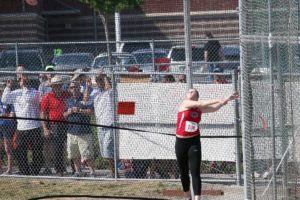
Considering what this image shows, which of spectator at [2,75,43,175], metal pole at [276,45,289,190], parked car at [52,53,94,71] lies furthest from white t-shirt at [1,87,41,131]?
parked car at [52,53,94,71]

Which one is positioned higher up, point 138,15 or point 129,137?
point 138,15

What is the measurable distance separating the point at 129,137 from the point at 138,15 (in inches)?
776

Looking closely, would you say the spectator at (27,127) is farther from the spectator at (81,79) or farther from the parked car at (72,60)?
the parked car at (72,60)

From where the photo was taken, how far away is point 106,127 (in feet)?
43.9

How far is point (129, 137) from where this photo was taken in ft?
45.1

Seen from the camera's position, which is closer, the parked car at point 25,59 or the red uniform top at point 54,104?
the red uniform top at point 54,104

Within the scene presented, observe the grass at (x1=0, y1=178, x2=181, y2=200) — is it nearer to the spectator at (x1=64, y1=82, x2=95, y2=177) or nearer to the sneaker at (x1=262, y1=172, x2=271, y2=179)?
the spectator at (x1=64, y1=82, x2=95, y2=177)

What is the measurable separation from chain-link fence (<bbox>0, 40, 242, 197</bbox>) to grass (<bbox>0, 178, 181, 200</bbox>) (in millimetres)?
191

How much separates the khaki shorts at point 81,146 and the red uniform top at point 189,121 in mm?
3019

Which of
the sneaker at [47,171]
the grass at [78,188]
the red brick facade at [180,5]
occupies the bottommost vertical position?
the grass at [78,188]

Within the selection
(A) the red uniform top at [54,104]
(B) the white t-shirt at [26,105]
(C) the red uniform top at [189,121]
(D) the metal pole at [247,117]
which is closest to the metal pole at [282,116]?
(D) the metal pole at [247,117]

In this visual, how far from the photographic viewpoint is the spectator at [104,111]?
544 inches

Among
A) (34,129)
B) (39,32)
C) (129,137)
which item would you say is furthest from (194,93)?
(39,32)

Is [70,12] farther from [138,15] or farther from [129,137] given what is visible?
[129,137]
